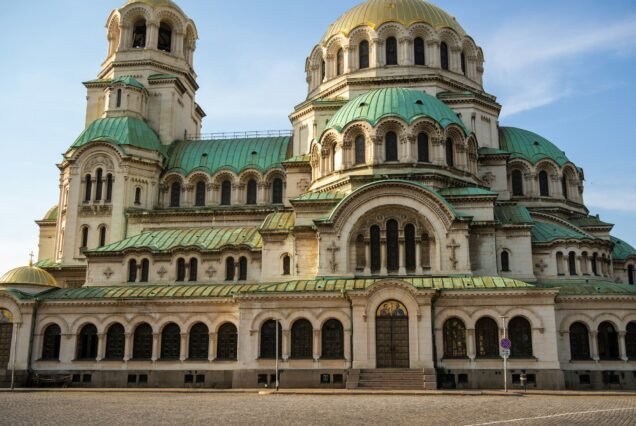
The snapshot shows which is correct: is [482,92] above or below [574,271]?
above

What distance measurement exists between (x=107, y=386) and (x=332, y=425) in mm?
23966

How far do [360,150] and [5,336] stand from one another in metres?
24.6

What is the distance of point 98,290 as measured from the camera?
42.5m

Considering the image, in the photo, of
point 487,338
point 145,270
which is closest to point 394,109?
point 487,338

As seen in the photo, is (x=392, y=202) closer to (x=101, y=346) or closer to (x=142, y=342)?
(x=142, y=342)

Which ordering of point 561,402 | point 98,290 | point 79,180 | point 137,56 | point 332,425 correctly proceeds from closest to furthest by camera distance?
point 332,425
point 561,402
point 98,290
point 79,180
point 137,56

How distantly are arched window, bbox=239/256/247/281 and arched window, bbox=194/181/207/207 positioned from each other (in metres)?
9.82

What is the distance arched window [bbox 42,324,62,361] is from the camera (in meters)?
41.0

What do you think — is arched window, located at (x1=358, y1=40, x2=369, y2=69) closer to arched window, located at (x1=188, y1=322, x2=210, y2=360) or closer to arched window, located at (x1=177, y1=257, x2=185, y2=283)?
arched window, located at (x1=177, y1=257, x2=185, y2=283)

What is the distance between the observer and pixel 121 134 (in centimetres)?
5256

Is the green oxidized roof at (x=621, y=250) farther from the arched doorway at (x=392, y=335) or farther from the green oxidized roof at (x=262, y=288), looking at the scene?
the arched doorway at (x=392, y=335)

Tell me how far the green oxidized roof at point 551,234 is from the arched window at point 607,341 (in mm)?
7345

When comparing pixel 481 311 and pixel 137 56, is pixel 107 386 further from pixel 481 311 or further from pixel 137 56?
pixel 137 56

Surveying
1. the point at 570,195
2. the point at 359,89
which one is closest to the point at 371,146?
the point at 359,89
